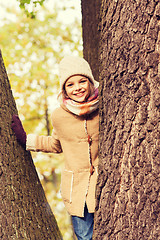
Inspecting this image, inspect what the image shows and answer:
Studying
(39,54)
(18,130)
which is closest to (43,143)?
(18,130)

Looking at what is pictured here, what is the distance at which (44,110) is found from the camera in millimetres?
11516

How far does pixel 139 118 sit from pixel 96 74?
193cm

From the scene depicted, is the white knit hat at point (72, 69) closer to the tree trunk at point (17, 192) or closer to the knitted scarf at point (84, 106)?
the knitted scarf at point (84, 106)

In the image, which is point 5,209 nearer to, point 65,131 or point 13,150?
point 13,150

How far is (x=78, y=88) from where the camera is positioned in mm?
2250

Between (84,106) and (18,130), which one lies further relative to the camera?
(18,130)

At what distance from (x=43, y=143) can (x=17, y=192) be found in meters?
0.55

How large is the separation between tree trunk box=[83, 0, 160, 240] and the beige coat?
546 mm

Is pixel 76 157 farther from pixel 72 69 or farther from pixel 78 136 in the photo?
pixel 72 69

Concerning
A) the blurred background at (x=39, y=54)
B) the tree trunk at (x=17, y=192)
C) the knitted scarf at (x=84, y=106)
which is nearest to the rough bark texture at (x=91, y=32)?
the knitted scarf at (x=84, y=106)

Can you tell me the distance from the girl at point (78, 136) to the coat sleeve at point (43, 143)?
0.02 metres

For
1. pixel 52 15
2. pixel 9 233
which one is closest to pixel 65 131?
pixel 9 233

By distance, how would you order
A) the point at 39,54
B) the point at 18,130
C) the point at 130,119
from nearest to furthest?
the point at 130,119 → the point at 18,130 → the point at 39,54

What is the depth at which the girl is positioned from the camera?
226cm
